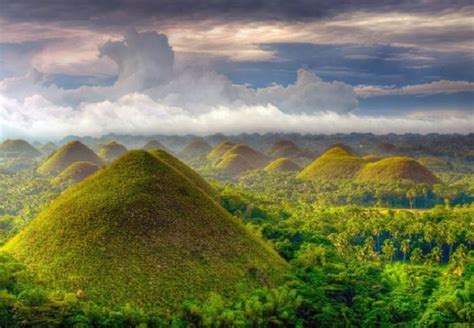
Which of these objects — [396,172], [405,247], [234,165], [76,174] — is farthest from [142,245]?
[234,165]

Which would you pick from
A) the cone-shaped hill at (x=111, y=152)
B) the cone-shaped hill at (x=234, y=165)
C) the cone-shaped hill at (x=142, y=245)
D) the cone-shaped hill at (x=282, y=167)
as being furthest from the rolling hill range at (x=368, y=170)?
the cone-shaped hill at (x=142, y=245)

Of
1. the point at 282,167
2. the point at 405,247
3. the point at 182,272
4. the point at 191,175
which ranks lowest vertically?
the point at 405,247

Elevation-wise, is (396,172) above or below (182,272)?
below

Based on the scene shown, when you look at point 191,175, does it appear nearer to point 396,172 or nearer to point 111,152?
point 396,172

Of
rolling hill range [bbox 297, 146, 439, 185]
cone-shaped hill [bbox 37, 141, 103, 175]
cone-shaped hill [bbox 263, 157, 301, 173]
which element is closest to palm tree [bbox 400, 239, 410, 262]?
rolling hill range [bbox 297, 146, 439, 185]

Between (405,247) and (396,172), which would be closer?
(405,247)

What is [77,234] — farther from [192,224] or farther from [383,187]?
[383,187]

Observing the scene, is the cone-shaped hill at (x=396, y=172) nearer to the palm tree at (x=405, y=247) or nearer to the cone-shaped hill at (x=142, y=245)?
the palm tree at (x=405, y=247)
